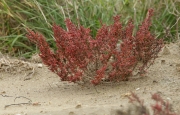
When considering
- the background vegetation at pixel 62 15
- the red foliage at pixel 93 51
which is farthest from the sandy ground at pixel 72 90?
the background vegetation at pixel 62 15

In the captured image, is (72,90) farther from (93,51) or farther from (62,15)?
(62,15)

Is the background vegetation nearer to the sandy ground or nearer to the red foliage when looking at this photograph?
the sandy ground

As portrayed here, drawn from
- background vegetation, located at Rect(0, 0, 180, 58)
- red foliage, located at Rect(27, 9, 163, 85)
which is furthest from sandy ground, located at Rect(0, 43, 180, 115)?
background vegetation, located at Rect(0, 0, 180, 58)

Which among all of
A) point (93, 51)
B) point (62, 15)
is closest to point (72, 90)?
point (93, 51)

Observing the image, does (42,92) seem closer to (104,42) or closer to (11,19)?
(104,42)

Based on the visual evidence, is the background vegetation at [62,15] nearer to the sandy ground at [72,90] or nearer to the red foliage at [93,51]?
the sandy ground at [72,90]

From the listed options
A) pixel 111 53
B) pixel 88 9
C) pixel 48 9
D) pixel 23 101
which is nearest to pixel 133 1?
pixel 88 9
